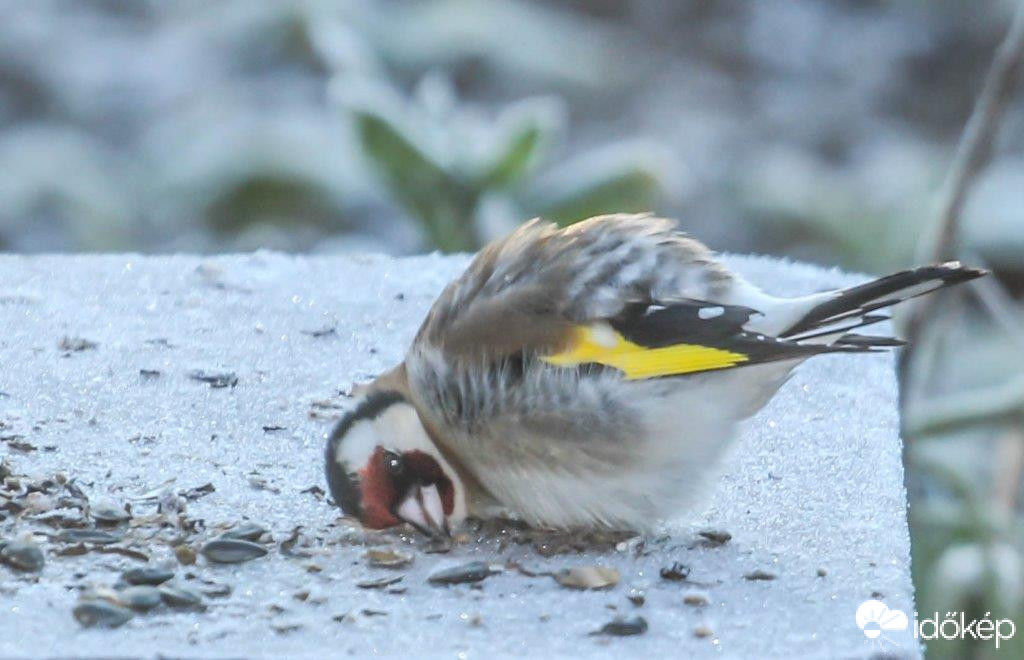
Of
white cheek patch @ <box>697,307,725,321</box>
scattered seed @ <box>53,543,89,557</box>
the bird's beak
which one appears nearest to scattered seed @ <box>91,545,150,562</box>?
scattered seed @ <box>53,543,89,557</box>

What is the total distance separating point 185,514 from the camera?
2.76 m

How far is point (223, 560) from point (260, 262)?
1.49 m

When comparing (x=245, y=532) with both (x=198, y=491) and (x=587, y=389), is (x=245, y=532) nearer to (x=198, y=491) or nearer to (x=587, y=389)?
(x=198, y=491)

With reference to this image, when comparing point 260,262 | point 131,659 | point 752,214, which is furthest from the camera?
point 752,214

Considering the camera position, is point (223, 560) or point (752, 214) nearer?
point (223, 560)

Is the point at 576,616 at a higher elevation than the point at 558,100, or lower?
lower

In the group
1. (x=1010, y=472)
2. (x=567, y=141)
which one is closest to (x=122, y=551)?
(x=1010, y=472)

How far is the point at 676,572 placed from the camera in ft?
8.39

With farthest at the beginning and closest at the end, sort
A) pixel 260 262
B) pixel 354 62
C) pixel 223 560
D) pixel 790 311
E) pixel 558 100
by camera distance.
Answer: pixel 558 100
pixel 354 62
pixel 260 262
pixel 790 311
pixel 223 560

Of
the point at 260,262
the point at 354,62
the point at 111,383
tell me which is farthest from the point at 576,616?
the point at 354,62

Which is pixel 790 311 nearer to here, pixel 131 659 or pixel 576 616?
pixel 576 616

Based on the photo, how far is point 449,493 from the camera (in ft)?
9.05

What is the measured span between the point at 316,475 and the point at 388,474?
9.3 inches

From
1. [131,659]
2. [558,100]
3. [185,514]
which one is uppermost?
[558,100]
